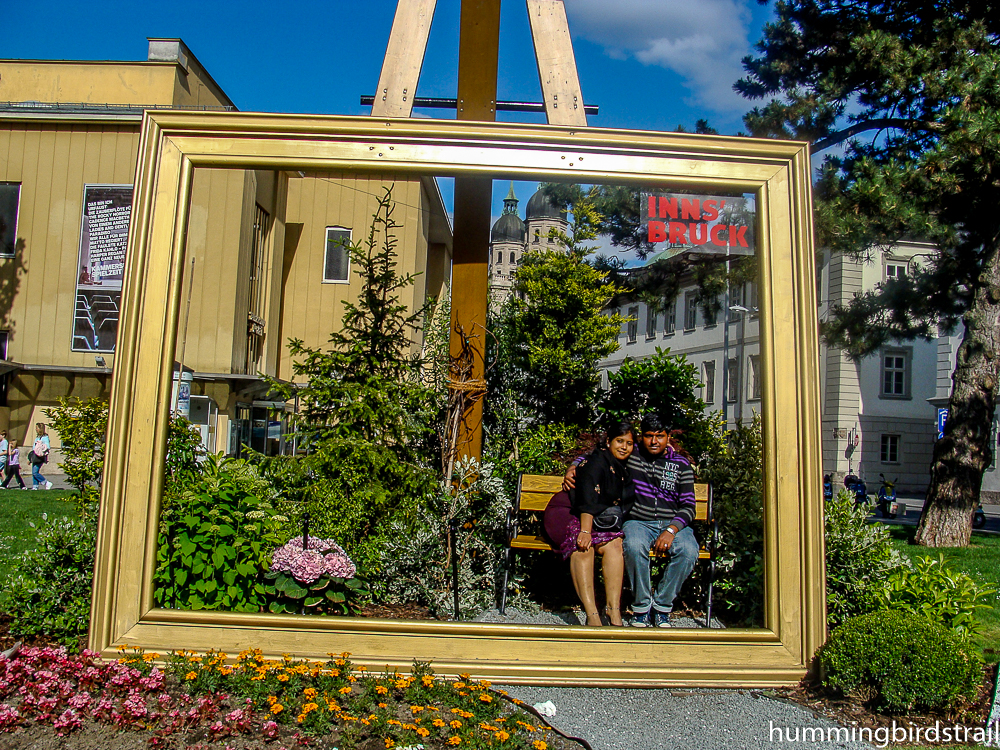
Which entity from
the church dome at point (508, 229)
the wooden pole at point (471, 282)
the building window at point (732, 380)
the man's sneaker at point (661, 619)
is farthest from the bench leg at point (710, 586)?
the church dome at point (508, 229)

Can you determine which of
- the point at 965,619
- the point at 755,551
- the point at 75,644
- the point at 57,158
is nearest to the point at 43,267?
the point at 57,158

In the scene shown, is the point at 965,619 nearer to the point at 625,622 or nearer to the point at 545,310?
the point at 625,622

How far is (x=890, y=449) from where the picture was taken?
1359 inches

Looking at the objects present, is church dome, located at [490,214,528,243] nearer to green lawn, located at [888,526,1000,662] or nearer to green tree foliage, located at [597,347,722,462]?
green lawn, located at [888,526,1000,662]

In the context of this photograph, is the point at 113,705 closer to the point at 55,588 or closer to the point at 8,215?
the point at 55,588

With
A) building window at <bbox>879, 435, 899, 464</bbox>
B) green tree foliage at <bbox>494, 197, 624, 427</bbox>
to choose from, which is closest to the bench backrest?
green tree foliage at <bbox>494, 197, 624, 427</bbox>

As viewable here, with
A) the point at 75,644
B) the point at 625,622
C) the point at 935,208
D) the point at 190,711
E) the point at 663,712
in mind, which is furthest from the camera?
the point at 935,208

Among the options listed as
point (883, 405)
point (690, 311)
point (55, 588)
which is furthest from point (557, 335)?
point (883, 405)

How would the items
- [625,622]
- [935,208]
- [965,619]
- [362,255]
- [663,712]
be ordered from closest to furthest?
1. [663,712]
2. [965,619]
3. [625,622]
4. [362,255]
5. [935,208]

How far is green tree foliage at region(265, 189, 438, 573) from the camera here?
532 centimetres

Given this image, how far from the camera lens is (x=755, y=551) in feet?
17.4

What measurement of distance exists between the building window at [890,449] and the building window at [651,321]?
28.2m

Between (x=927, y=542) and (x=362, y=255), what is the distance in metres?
9.00

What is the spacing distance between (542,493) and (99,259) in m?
15.7
